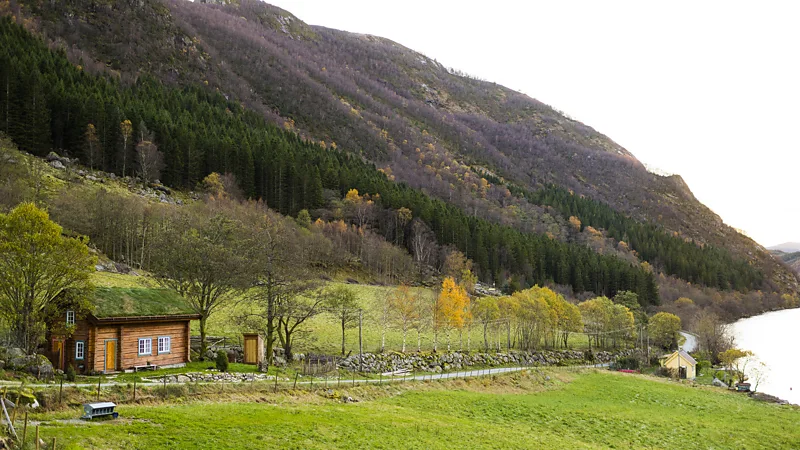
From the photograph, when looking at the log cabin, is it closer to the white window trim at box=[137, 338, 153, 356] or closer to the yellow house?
the white window trim at box=[137, 338, 153, 356]

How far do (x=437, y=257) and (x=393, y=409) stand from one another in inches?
3348

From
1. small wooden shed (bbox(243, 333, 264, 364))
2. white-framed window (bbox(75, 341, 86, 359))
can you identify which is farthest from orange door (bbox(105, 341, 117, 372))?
small wooden shed (bbox(243, 333, 264, 364))

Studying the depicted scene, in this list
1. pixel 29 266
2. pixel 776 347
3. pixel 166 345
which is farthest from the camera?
pixel 776 347

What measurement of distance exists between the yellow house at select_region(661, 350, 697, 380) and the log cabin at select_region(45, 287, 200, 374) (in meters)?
61.4

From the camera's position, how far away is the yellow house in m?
70.4

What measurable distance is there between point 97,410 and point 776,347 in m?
108

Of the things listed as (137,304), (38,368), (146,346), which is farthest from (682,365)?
(38,368)

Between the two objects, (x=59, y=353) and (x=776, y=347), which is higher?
(x=59, y=353)

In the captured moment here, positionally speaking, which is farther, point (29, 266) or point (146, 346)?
point (146, 346)

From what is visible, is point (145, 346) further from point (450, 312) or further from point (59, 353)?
point (450, 312)

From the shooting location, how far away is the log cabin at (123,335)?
3206 cm

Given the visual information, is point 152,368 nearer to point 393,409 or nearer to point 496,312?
point 393,409

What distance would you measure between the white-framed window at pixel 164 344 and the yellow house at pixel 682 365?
204 ft

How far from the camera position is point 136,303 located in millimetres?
34719
